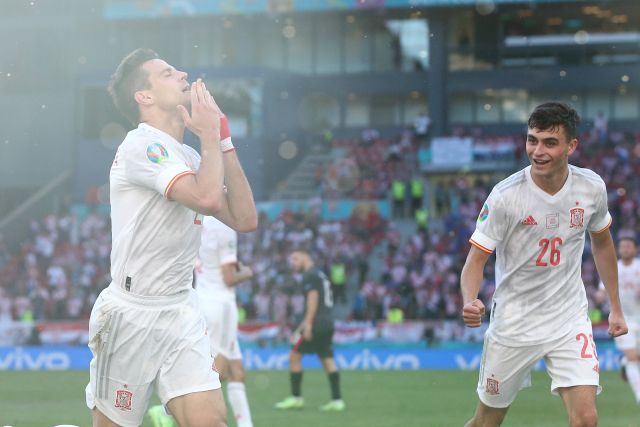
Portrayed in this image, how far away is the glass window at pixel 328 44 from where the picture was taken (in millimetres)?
45656

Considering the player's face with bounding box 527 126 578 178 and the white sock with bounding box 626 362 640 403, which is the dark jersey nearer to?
the white sock with bounding box 626 362 640 403

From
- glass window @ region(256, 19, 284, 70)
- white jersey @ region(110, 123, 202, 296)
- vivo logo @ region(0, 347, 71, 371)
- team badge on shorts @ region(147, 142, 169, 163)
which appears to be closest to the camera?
team badge on shorts @ region(147, 142, 169, 163)

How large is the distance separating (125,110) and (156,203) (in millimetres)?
667

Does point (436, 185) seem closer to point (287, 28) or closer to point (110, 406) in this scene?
point (287, 28)

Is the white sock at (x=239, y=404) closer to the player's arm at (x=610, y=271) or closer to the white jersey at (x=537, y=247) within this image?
the white jersey at (x=537, y=247)

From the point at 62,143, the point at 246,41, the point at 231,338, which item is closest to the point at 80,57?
the point at 62,143

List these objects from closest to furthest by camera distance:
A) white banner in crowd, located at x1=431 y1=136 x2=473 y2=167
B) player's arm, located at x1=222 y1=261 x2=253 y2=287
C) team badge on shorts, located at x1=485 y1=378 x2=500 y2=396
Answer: team badge on shorts, located at x1=485 y1=378 x2=500 y2=396 < player's arm, located at x1=222 y1=261 x2=253 y2=287 < white banner in crowd, located at x1=431 y1=136 x2=473 y2=167

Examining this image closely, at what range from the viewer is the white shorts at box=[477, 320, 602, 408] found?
7699 mm

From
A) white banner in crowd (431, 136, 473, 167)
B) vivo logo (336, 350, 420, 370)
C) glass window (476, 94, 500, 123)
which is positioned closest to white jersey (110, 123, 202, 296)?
vivo logo (336, 350, 420, 370)

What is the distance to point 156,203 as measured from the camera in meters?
6.37

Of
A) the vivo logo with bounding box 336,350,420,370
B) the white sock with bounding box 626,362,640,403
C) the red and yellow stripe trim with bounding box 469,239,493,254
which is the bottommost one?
the vivo logo with bounding box 336,350,420,370

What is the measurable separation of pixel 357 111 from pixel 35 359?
78.8 ft

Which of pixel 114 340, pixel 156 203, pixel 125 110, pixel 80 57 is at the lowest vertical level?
pixel 114 340

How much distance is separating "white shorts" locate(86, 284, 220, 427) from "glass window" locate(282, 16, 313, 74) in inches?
1569
